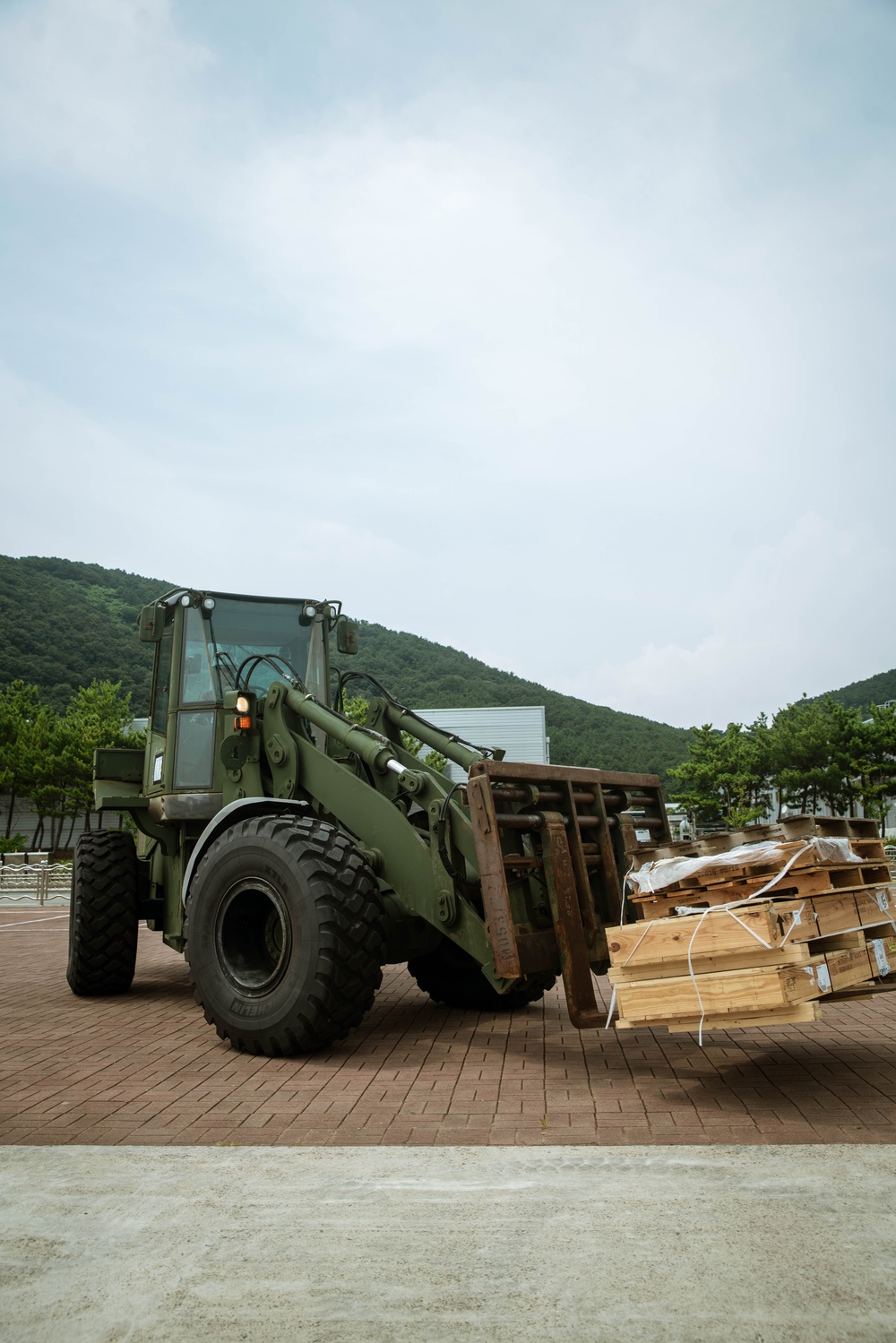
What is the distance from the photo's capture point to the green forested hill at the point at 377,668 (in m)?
66.7

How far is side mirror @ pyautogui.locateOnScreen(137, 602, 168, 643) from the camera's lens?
855 cm

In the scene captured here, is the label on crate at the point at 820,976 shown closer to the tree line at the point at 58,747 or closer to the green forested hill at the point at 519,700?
the tree line at the point at 58,747

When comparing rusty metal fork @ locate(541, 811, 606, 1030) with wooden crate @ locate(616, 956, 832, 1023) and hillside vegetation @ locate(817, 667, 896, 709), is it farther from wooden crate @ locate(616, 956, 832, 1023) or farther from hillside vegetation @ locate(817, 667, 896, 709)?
hillside vegetation @ locate(817, 667, 896, 709)

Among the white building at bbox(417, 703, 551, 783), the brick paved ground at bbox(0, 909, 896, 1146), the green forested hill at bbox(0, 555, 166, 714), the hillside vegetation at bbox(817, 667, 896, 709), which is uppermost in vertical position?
the green forested hill at bbox(0, 555, 166, 714)

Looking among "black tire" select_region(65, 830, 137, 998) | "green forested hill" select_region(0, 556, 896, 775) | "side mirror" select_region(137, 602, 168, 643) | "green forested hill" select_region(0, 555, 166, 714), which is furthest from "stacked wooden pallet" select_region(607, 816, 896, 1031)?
"green forested hill" select_region(0, 555, 166, 714)

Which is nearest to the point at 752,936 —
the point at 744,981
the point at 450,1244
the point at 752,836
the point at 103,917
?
the point at 744,981

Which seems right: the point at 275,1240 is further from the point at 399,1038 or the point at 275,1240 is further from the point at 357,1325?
the point at 399,1038

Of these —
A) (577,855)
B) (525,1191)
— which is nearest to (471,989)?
(577,855)

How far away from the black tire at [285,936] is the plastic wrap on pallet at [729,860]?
5.83ft

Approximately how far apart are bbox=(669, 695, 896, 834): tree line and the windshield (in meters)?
35.1

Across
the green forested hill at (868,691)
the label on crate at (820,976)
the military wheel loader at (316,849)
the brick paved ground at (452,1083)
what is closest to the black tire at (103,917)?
the military wheel loader at (316,849)

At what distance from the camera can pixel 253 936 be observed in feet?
22.8

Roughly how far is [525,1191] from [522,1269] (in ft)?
2.30

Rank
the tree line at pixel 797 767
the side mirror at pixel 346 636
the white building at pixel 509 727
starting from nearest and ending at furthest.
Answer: the side mirror at pixel 346 636
the tree line at pixel 797 767
the white building at pixel 509 727
